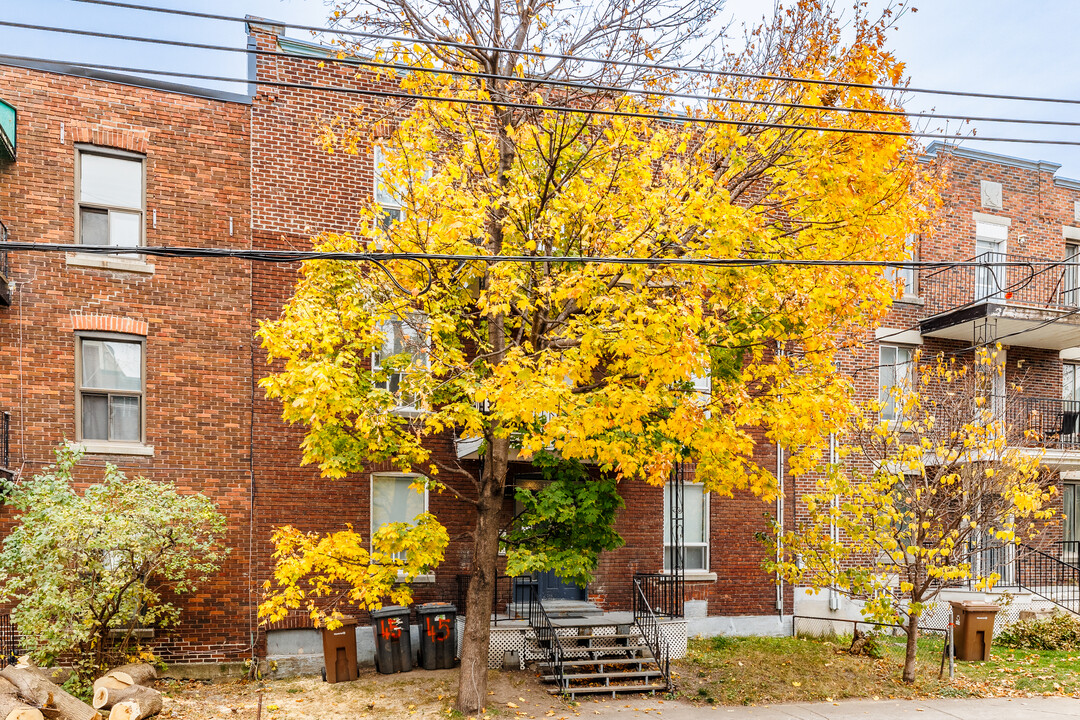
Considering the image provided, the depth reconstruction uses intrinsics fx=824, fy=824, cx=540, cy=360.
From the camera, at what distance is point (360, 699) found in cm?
1209

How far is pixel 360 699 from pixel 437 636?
1.94m

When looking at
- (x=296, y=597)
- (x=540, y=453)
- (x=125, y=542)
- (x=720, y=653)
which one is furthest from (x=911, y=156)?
(x=125, y=542)

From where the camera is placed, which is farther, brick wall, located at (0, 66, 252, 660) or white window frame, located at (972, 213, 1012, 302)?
white window frame, located at (972, 213, 1012, 302)

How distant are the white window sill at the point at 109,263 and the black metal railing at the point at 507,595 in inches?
295

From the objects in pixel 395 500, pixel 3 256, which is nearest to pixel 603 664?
pixel 395 500

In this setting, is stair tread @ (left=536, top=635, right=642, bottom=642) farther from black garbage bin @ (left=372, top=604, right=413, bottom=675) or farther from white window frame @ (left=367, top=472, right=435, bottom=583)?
white window frame @ (left=367, top=472, right=435, bottom=583)

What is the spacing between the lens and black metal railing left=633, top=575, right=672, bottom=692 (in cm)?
1298

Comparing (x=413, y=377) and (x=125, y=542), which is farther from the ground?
(x=413, y=377)

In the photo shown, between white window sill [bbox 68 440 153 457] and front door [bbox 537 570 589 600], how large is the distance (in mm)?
7211

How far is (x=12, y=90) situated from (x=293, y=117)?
4.24 metres

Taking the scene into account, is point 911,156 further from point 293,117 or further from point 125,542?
point 125,542

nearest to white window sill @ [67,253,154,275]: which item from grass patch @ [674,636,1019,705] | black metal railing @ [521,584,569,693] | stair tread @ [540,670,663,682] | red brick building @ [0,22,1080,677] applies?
red brick building @ [0,22,1080,677]

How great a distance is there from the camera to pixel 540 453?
42.4 ft

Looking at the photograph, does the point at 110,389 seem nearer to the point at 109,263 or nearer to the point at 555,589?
the point at 109,263
